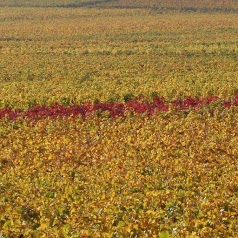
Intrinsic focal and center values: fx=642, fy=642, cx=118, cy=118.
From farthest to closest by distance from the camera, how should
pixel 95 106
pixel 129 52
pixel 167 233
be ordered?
1. pixel 129 52
2. pixel 95 106
3. pixel 167 233

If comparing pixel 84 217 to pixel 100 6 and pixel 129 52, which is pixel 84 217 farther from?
pixel 100 6

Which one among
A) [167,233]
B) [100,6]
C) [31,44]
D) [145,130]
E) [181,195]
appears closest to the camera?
[167,233]

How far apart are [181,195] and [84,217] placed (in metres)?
2.05

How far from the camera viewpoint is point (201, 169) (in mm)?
14195

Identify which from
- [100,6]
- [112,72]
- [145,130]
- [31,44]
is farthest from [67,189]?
[100,6]

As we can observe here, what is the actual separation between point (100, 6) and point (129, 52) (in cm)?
4475

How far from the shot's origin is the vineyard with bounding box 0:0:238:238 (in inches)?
452

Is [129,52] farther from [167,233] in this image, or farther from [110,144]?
[167,233]

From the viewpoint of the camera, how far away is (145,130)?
18766mm

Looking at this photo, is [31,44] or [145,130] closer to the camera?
[145,130]

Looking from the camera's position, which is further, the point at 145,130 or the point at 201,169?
the point at 145,130

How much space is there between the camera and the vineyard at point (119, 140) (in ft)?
37.7

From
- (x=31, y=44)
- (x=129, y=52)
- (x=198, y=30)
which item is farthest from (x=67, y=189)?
(x=198, y=30)

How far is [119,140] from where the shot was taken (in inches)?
695
